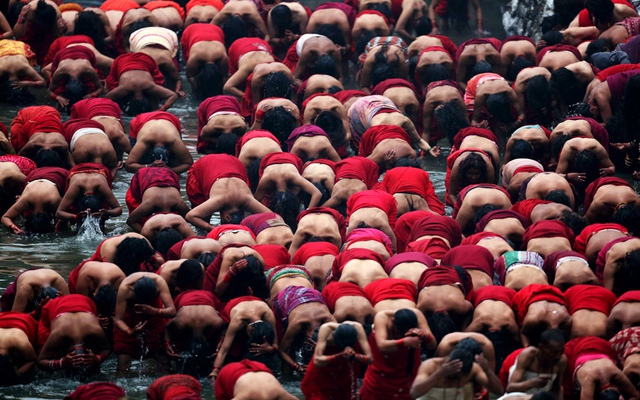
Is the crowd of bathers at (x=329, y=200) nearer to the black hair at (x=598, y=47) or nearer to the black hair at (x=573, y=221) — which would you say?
the black hair at (x=573, y=221)

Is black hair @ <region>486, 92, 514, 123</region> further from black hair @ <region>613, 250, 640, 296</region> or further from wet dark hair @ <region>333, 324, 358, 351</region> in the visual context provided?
wet dark hair @ <region>333, 324, 358, 351</region>

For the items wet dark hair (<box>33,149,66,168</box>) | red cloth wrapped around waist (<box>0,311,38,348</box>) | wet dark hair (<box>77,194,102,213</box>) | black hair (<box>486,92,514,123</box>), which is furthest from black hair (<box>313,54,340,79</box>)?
red cloth wrapped around waist (<box>0,311,38,348</box>)

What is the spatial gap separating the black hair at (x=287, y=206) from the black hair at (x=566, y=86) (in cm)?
327

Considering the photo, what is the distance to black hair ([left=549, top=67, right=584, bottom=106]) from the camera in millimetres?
13070

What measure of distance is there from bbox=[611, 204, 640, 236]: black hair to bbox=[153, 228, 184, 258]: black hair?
3.68m

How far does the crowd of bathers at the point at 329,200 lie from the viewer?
8.67 m

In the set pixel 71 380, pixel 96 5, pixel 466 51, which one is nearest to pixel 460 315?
pixel 71 380

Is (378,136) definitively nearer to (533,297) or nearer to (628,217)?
(628,217)

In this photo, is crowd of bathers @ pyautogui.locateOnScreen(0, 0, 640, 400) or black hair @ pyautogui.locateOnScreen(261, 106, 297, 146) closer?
crowd of bathers @ pyautogui.locateOnScreen(0, 0, 640, 400)

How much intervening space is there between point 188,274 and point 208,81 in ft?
17.4

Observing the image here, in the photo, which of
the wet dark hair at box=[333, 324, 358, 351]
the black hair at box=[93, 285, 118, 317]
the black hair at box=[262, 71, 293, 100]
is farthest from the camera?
the black hair at box=[262, 71, 293, 100]

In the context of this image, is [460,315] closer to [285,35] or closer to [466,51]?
[466,51]

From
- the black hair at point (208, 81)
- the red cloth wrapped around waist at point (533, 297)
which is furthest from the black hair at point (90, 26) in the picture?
the red cloth wrapped around waist at point (533, 297)

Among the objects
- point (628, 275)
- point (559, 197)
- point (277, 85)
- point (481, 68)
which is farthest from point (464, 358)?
point (481, 68)
